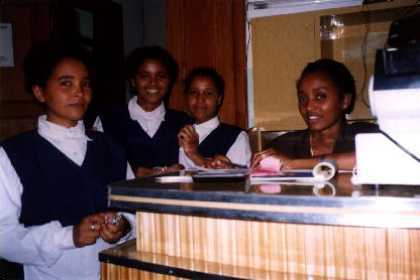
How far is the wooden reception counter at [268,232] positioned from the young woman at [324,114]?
0.85m

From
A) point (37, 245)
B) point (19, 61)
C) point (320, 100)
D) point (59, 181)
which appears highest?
point (19, 61)

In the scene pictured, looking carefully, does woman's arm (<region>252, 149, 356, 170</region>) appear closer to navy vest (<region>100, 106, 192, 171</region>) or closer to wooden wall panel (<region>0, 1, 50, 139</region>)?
navy vest (<region>100, 106, 192, 171</region>)

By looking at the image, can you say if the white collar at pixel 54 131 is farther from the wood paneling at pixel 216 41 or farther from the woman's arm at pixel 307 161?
the wood paneling at pixel 216 41

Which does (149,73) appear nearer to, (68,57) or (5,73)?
(68,57)

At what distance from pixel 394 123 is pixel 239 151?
Answer: 1.56m

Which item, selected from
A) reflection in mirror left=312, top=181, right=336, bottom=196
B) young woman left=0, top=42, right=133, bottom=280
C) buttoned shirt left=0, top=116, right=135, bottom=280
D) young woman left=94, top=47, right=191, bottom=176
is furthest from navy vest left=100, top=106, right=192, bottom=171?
reflection in mirror left=312, top=181, right=336, bottom=196

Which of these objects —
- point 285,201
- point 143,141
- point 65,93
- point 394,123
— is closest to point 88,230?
point 65,93

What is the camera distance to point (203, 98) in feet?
8.65

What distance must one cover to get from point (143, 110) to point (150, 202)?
1.45 metres

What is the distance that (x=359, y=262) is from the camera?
117 centimetres

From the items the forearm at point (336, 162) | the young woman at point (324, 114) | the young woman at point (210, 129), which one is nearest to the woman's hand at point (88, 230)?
the forearm at point (336, 162)

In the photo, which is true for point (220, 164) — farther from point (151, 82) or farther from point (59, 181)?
point (151, 82)

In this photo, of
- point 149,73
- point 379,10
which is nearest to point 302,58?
point 379,10

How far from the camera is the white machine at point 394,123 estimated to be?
1054mm
